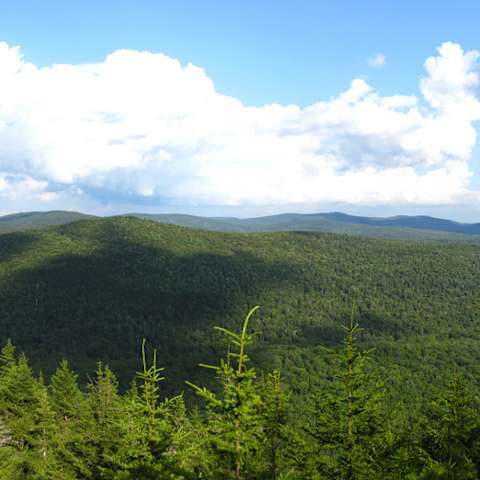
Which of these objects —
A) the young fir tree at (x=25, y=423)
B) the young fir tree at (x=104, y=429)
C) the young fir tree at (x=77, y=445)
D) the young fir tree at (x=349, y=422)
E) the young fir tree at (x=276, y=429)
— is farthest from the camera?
the young fir tree at (x=25, y=423)

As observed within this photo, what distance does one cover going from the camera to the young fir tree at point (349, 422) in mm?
17516

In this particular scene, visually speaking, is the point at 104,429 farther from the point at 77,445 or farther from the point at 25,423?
the point at 25,423

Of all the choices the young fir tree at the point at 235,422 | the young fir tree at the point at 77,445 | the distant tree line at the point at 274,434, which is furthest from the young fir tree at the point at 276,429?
the young fir tree at the point at 77,445

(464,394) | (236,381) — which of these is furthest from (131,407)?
(464,394)

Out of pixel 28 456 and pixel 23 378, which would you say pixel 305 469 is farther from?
pixel 23 378

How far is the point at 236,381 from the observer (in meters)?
12.8

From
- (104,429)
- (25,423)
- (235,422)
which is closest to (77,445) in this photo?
(104,429)

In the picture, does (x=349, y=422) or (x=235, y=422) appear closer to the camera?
(x=235, y=422)

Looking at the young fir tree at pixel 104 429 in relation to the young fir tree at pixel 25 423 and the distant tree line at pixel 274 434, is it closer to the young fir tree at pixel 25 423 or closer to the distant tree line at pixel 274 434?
the young fir tree at pixel 25 423

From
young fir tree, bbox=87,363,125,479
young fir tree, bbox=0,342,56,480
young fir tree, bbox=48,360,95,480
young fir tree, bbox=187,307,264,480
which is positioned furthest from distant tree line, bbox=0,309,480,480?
young fir tree, bbox=0,342,56,480

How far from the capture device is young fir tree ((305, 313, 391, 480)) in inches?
690

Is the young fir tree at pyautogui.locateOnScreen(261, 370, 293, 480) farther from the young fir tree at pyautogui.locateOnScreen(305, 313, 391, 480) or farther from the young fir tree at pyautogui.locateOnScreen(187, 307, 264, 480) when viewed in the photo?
the young fir tree at pyautogui.locateOnScreen(187, 307, 264, 480)

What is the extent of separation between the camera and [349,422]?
17.8m

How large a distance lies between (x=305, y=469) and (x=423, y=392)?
159 metres
